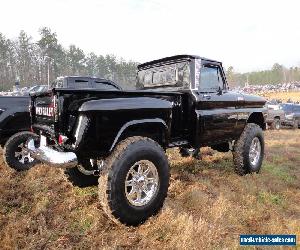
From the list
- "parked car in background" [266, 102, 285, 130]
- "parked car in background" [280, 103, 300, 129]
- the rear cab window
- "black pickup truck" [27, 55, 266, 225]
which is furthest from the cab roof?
"parked car in background" [280, 103, 300, 129]

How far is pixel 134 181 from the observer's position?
12.2 ft

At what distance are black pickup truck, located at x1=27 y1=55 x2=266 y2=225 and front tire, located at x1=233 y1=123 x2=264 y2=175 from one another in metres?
0.76

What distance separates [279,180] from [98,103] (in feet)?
13.9

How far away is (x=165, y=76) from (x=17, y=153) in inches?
126

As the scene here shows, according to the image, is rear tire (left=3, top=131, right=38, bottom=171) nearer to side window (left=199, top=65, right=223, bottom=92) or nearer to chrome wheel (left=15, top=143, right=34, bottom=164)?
chrome wheel (left=15, top=143, right=34, bottom=164)

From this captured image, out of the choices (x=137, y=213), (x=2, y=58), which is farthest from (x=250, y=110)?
(x=2, y=58)

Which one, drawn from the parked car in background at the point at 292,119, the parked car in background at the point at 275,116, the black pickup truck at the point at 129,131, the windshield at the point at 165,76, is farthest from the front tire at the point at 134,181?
the parked car in background at the point at 292,119

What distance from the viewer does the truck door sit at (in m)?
5.00

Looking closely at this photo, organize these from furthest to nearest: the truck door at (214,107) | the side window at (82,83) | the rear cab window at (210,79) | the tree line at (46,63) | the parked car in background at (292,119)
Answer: the tree line at (46,63)
the parked car in background at (292,119)
the side window at (82,83)
the rear cab window at (210,79)
the truck door at (214,107)

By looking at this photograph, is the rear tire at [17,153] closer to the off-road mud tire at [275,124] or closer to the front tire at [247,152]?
the front tire at [247,152]

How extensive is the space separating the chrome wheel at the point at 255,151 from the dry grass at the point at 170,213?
0.33 metres

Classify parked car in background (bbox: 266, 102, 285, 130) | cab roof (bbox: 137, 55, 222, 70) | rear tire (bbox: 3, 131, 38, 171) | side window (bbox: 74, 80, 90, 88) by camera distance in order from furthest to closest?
parked car in background (bbox: 266, 102, 285, 130)
side window (bbox: 74, 80, 90, 88)
rear tire (bbox: 3, 131, 38, 171)
cab roof (bbox: 137, 55, 222, 70)

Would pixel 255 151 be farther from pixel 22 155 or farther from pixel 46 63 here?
pixel 46 63

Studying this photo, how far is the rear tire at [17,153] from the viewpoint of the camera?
5938 millimetres
